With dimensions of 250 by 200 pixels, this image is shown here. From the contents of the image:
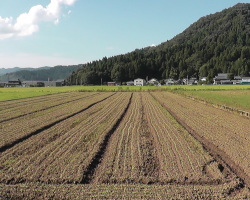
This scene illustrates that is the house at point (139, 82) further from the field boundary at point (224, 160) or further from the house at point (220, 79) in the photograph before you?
the field boundary at point (224, 160)

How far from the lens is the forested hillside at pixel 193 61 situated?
416 ft

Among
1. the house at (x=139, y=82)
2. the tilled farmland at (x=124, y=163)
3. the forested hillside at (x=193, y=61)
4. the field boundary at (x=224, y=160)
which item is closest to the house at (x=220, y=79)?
the forested hillside at (x=193, y=61)

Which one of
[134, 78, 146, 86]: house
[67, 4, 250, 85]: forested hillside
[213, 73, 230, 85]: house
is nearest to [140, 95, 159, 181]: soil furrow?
[213, 73, 230, 85]: house

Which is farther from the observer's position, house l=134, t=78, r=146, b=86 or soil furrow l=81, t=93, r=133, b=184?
house l=134, t=78, r=146, b=86

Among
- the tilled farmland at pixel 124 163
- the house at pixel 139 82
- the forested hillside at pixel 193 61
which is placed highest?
the forested hillside at pixel 193 61

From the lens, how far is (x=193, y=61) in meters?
142

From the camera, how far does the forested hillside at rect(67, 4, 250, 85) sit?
12671 centimetres

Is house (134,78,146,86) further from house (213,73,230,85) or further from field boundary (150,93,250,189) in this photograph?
field boundary (150,93,250,189)

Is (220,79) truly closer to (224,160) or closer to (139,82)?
(139,82)

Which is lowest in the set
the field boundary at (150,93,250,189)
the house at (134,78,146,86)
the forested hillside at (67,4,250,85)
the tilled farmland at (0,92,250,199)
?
the field boundary at (150,93,250,189)

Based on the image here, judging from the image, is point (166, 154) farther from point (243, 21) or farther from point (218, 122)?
point (243, 21)

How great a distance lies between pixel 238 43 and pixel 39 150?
507 feet

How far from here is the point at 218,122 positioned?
15523mm

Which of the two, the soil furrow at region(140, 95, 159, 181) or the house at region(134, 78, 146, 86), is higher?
the house at region(134, 78, 146, 86)
